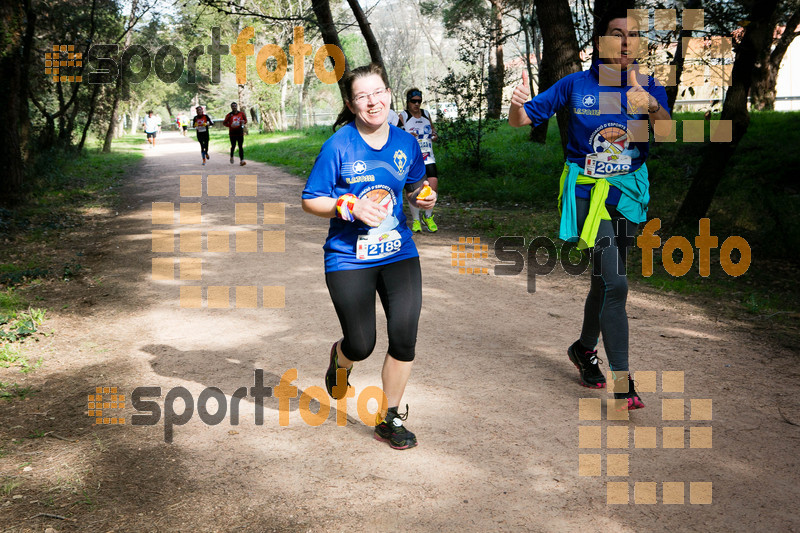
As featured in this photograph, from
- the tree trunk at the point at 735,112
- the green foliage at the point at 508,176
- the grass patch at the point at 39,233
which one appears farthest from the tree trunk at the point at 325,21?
the tree trunk at the point at 735,112

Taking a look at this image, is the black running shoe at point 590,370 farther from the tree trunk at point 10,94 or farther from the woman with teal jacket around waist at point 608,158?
the tree trunk at point 10,94

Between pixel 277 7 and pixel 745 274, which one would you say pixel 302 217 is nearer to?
pixel 745 274

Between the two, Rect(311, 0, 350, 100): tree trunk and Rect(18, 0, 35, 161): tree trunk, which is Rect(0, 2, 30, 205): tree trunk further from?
Rect(311, 0, 350, 100): tree trunk

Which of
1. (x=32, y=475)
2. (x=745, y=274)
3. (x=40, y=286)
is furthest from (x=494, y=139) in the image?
(x=32, y=475)

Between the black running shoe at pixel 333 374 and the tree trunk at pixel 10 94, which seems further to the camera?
the tree trunk at pixel 10 94

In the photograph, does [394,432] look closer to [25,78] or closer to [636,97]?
[636,97]

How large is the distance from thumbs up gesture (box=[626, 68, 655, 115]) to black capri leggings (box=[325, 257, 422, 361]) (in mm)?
1754

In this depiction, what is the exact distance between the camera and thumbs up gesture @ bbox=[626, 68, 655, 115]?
430 cm

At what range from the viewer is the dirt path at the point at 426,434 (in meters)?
3.42

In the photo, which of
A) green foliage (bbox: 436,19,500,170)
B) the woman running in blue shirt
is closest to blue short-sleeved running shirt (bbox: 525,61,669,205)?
the woman running in blue shirt

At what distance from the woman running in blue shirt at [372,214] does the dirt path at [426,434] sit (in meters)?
0.59

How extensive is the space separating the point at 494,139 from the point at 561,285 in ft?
45.1

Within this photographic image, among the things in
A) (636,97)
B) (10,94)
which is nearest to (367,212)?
(636,97)

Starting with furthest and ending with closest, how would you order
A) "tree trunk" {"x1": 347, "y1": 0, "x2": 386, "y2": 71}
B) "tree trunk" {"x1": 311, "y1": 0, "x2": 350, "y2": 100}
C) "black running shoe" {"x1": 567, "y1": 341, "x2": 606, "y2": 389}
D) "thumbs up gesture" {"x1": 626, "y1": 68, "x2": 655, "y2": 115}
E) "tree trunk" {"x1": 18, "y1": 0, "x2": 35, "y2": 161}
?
"tree trunk" {"x1": 311, "y1": 0, "x2": 350, "y2": 100} < "tree trunk" {"x1": 347, "y1": 0, "x2": 386, "y2": 71} < "tree trunk" {"x1": 18, "y1": 0, "x2": 35, "y2": 161} < "black running shoe" {"x1": 567, "y1": 341, "x2": 606, "y2": 389} < "thumbs up gesture" {"x1": 626, "y1": 68, "x2": 655, "y2": 115}
